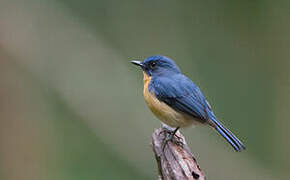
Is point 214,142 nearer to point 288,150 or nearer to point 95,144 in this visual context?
point 288,150

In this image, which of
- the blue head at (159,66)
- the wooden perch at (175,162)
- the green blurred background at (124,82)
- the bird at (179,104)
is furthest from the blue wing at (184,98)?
the green blurred background at (124,82)

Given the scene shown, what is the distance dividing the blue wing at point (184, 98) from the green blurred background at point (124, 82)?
148cm

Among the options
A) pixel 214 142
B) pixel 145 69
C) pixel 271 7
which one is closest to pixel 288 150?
pixel 214 142

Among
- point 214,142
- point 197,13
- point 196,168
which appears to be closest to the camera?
point 196,168

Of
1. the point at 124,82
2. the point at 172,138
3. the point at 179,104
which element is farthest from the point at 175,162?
the point at 124,82

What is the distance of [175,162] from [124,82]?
2859 millimetres

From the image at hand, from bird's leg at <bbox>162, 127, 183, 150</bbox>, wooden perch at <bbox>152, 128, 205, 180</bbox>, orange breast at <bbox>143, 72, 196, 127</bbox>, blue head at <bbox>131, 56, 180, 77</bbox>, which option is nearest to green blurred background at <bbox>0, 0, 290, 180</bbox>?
blue head at <bbox>131, 56, 180, 77</bbox>

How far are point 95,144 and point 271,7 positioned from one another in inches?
126

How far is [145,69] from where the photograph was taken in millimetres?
5844

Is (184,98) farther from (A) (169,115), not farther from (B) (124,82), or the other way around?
(B) (124,82)

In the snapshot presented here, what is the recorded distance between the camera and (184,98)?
17.0 ft

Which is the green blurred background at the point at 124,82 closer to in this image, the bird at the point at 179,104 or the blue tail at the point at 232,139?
the bird at the point at 179,104

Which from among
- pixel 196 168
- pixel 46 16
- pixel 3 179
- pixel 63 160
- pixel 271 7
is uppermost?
pixel 271 7

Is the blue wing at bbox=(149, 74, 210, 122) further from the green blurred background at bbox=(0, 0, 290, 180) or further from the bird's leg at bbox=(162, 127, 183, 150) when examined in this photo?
the green blurred background at bbox=(0, 0, 290, 180)
